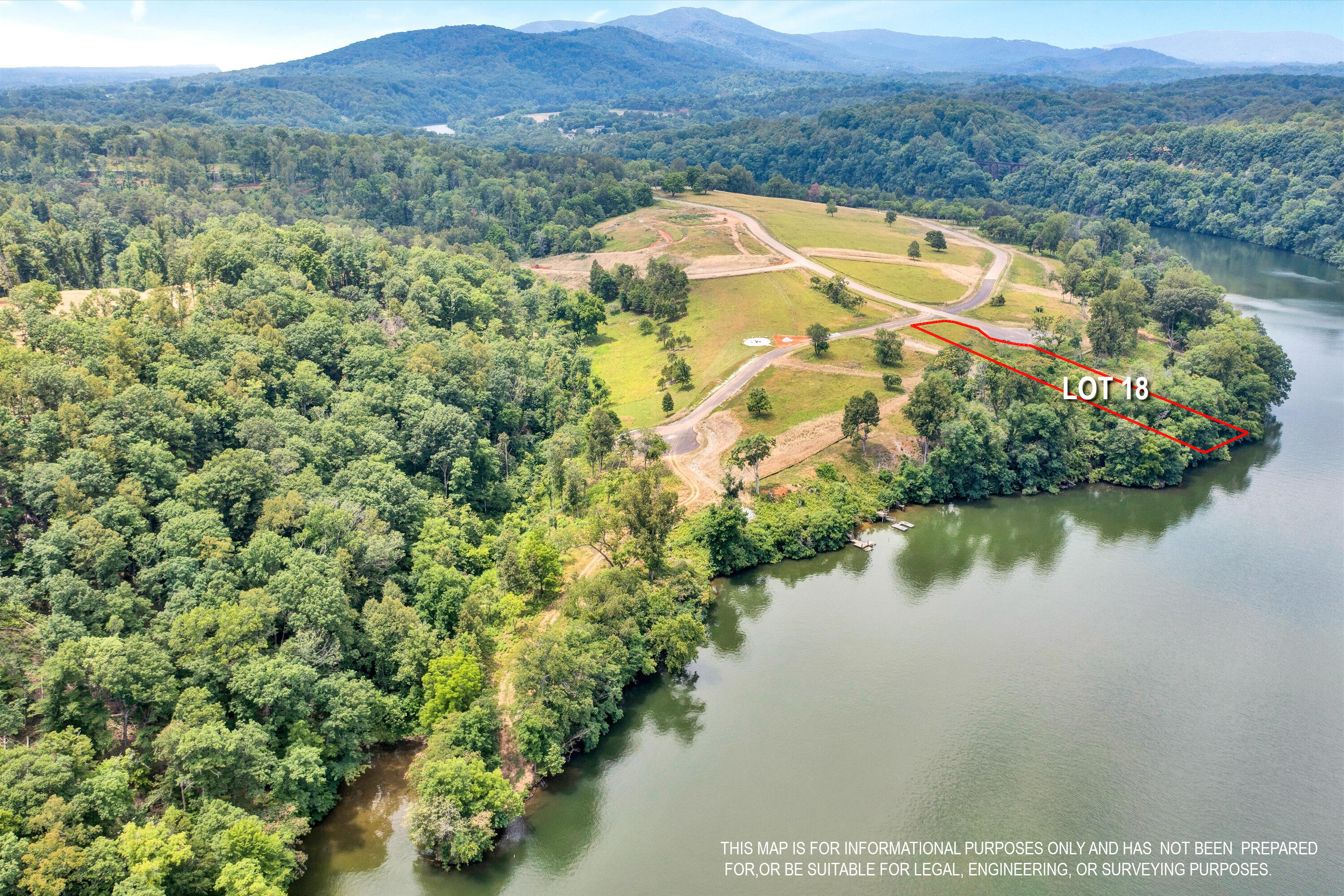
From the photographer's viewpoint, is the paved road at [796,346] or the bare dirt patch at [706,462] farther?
the paved road at [796,346]

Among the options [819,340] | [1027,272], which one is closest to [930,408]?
[819,340]

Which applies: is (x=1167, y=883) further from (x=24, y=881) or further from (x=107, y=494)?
(x=107, y=494)

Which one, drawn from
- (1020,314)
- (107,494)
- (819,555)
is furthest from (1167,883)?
(1020,314)

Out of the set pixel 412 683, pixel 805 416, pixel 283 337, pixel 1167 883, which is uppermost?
pixel 283 337

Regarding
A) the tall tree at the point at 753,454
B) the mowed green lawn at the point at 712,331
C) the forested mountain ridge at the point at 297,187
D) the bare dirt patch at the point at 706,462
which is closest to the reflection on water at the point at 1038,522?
the tall tree at the point at 753,454

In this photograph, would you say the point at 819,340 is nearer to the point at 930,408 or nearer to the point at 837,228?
the point at 930,408

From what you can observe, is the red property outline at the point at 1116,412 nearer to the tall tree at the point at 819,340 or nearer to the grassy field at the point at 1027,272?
the tall tree at the point at 819,340
